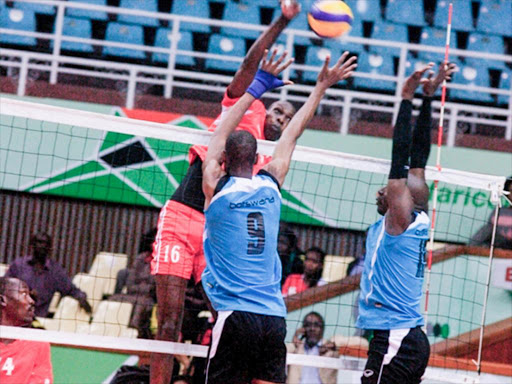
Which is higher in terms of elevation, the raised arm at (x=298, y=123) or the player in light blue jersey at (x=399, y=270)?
the raised arm at (x=298, y=123)

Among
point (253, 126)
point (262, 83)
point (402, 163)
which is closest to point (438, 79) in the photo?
point (402, 163)

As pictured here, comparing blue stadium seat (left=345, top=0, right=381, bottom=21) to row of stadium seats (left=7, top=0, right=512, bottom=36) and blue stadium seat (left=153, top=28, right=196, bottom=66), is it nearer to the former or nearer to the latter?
row of stadium seats (left=7, top=0, right=512, bottom=36)

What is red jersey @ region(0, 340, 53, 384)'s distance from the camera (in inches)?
247

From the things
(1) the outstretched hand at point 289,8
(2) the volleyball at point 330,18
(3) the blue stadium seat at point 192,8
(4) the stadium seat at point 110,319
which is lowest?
(4) the stadium seat at point 110,319

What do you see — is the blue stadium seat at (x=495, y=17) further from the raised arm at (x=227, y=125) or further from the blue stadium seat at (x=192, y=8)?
the raised arm at (x=227, y=125)

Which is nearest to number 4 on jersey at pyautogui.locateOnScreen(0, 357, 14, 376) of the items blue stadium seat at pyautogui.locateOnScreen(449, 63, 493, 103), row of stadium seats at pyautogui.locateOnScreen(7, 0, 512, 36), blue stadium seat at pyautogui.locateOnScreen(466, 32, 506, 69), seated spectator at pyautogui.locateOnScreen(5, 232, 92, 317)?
seated spectator at pyautogui.locateOnScreen(5, 232, 92, 317)

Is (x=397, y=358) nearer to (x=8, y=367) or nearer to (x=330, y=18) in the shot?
(x=330, y=18)

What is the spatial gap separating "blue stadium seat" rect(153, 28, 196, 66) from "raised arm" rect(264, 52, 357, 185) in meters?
7.67

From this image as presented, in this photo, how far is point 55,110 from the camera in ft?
20.4

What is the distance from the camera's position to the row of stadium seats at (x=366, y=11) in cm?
1407

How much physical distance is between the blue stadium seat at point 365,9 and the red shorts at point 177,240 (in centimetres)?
910

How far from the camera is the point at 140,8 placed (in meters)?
14.3

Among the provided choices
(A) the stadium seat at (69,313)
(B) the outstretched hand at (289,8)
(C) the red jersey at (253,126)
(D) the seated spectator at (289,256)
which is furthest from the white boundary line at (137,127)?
(A) the stadium seat at (69,313)

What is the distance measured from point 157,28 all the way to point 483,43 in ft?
17.9
